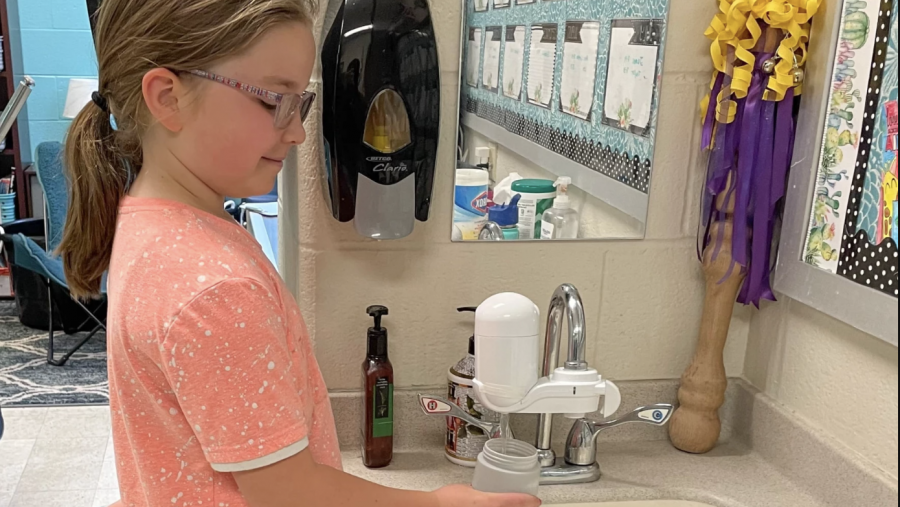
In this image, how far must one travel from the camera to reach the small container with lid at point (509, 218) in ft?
4.17

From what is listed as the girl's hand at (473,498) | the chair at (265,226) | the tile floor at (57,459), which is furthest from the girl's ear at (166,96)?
the tile floor at (57,459)

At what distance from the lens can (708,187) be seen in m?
1.25

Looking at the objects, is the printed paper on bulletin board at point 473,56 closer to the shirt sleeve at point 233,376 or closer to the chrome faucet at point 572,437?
the chrome faucet at point 572,437

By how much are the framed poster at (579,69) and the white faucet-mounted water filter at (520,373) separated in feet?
1.30

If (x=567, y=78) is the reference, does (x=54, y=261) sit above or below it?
below

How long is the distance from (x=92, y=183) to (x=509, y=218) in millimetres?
626

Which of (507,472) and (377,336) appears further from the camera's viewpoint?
(377,336)

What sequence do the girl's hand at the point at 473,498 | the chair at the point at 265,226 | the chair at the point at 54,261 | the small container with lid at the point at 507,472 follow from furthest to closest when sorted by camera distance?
the chair at the point at 54,261, the chair at the point at 265,226, the small container with lid at the point at 507,472, the girl's hand at the point at 473,498

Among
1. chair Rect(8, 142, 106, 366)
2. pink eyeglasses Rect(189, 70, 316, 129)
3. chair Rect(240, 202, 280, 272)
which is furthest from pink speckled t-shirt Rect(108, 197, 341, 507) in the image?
chair Rect(8, 142, 106, 366)

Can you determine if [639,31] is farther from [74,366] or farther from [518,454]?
[74,366]

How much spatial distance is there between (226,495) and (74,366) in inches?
121

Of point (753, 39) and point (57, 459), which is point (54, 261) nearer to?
point (57, 459)

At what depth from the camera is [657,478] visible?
124 centimetres

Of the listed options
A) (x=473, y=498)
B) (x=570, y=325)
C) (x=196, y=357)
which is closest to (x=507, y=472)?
(x=473, y=498)
